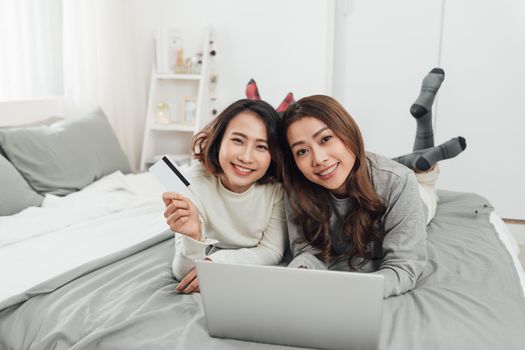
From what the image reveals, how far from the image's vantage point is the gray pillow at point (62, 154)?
1.99m

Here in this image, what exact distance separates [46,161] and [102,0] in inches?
48.6

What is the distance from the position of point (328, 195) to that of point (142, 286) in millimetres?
548

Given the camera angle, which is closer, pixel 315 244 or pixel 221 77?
pixel 315 244

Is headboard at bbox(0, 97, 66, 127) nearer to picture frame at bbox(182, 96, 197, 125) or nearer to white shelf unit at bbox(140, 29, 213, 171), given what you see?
white shelf unit at bbox(140, 29, 213, 171)

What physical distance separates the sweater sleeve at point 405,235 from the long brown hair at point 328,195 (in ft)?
0.13

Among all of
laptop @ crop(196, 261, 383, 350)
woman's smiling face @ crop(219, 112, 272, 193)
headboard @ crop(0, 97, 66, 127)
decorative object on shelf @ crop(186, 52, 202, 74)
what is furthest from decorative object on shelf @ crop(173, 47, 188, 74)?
laptop @ crop(196, 261, 383, 350)

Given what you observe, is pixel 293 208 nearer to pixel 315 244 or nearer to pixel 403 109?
pixel 315 244

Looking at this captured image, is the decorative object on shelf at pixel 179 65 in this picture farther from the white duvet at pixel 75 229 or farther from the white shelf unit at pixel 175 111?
the white duvet at pixel 75 229

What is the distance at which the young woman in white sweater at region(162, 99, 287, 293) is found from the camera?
1.32 metres

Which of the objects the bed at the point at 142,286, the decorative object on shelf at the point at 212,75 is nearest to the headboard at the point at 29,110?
the bed at the point at 142,286

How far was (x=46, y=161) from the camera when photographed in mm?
2035

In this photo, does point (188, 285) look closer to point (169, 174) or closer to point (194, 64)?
point (169, 174)

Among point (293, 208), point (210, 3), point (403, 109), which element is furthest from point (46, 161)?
point (403, 109)

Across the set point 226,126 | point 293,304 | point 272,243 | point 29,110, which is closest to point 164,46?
point 29,110
